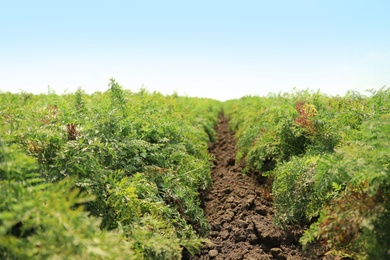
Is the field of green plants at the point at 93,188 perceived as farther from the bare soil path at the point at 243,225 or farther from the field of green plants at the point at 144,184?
the bare soil path at the point at 243,225

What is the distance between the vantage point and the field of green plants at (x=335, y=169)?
232 cm

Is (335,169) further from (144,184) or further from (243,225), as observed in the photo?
(243,225)

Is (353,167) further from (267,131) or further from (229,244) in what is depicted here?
(267,131)

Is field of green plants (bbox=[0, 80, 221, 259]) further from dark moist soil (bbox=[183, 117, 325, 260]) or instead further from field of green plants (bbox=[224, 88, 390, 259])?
field of green plants (bbox=[224, 88, 390, 259])

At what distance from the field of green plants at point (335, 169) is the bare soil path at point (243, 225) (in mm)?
253

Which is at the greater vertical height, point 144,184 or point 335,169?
point 335,169

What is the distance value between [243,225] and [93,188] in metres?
2.15

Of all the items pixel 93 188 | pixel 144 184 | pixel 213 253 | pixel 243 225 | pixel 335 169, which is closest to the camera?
pixel 335 169

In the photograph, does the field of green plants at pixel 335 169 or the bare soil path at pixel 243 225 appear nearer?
the field of green plants at pixel 335 169

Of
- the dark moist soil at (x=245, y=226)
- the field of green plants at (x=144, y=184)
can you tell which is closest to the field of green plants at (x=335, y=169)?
the field of green plants at (x=144, y=184)

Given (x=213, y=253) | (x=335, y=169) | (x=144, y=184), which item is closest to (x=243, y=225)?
(x=213, y=253)

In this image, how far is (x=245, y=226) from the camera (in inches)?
174

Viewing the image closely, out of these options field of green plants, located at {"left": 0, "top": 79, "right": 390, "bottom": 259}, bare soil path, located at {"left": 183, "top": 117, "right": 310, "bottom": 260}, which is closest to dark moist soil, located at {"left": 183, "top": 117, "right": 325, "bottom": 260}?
A: bare soil path, located at {"left": 183, "top": 117, "right": 310, "bottom": 260}

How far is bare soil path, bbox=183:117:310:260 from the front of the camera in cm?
388
